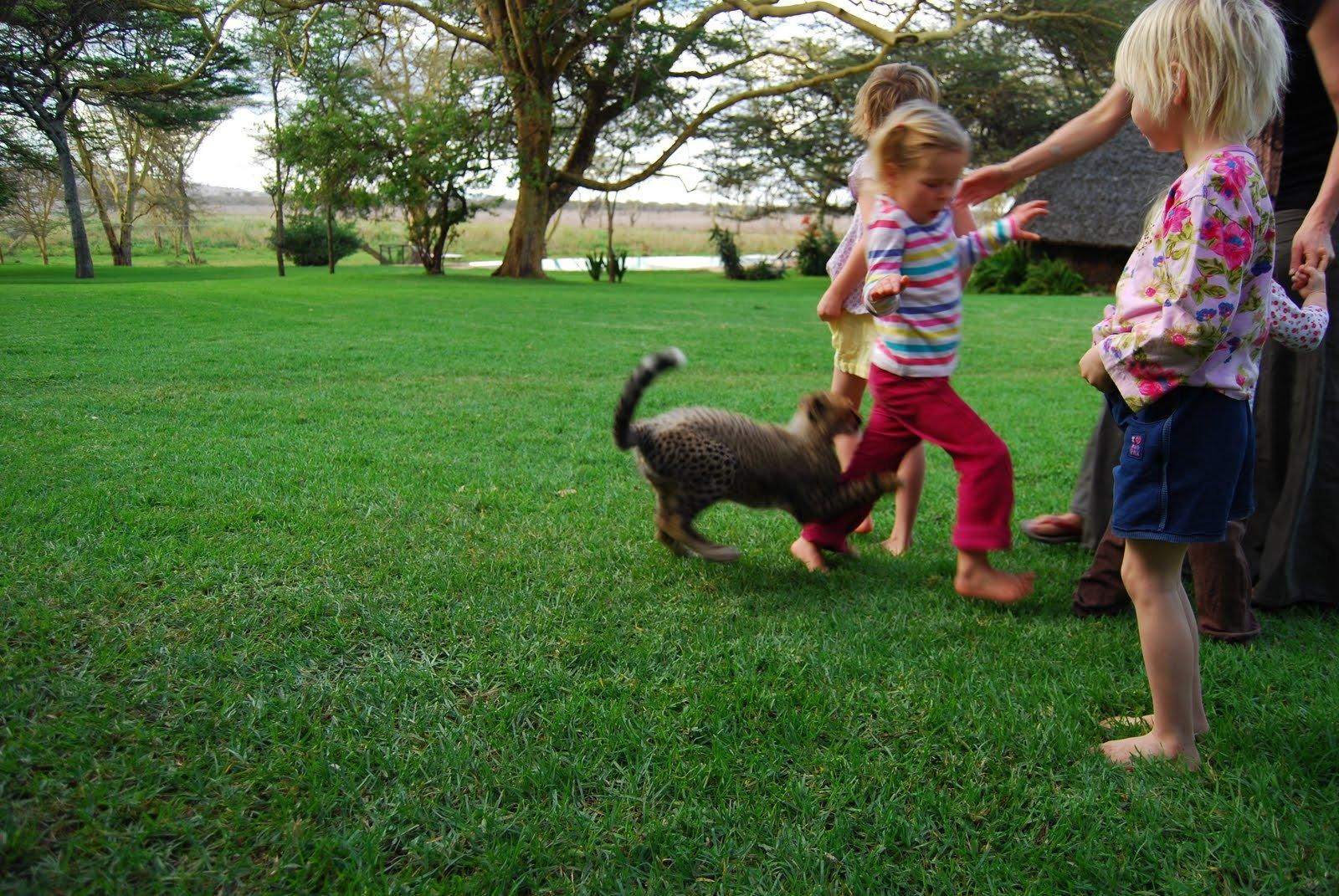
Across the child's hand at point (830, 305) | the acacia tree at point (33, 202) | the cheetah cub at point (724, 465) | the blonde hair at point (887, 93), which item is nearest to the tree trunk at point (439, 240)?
the acacia tree at point (33, 202)

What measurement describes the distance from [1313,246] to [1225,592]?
45.2 inches

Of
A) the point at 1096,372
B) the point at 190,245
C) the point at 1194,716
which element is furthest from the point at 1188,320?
the point at 190,245

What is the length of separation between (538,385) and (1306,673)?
5864mm

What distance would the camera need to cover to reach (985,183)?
333cm

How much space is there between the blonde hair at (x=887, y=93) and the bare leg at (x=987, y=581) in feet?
6.18

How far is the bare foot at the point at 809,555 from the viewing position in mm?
3619

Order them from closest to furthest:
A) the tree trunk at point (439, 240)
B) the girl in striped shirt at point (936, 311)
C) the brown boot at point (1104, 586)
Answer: the girl in striped shirt at point (936, 311) → the brown boot at point (1104, 586) → the tree trunk at point (439, 240)

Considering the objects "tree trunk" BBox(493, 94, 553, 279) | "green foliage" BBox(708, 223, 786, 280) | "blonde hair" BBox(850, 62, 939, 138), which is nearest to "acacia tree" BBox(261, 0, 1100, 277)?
"tree trunk" BBox(493, 94, 553, 279)

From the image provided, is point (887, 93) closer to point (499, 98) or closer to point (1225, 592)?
point (1225, 592)

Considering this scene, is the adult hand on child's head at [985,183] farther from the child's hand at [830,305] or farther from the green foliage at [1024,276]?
the green foliage at [1024,276]

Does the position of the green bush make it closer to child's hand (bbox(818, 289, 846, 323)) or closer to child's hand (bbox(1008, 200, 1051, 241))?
child's hand (bbox(818, 289, 846, 323))

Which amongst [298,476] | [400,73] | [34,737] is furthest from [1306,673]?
[400,73]

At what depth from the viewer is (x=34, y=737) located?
2066 mm

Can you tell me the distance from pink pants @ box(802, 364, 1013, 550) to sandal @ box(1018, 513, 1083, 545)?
3.20ft
